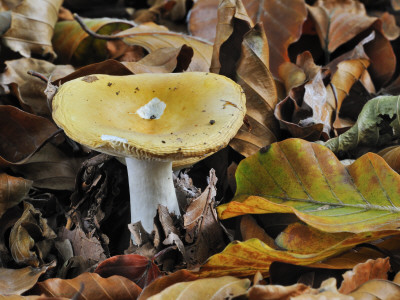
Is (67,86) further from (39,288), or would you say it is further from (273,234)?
(273,234)

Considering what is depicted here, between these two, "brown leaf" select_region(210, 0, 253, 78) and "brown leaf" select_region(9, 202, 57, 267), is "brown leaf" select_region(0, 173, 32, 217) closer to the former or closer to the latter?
"brown leaf" select_region(9, 202, 57, 267)

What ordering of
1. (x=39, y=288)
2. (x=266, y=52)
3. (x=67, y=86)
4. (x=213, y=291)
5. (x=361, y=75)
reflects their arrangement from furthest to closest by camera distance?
(x=361, y=75)
(x=266, y=52)
(x=67, y=86)
(x=39, y=288)
(x=213, y=291)

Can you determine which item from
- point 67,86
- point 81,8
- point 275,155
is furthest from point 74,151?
point 81,8

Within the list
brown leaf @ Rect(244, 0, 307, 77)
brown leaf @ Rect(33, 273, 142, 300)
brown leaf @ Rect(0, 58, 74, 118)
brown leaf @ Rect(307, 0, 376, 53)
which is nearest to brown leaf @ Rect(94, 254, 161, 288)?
brown leaf @ Rect(33, 273, 142, 300)

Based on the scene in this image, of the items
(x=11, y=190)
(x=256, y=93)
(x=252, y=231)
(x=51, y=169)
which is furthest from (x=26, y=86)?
(x=252, y=231)

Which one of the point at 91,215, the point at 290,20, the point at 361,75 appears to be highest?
the point at 290,20

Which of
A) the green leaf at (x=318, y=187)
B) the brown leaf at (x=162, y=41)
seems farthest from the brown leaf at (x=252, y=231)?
the brown leaf at (x=162, y=41)

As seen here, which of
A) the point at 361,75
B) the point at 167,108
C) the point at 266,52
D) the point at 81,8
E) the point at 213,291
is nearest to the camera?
the point at 213,291
